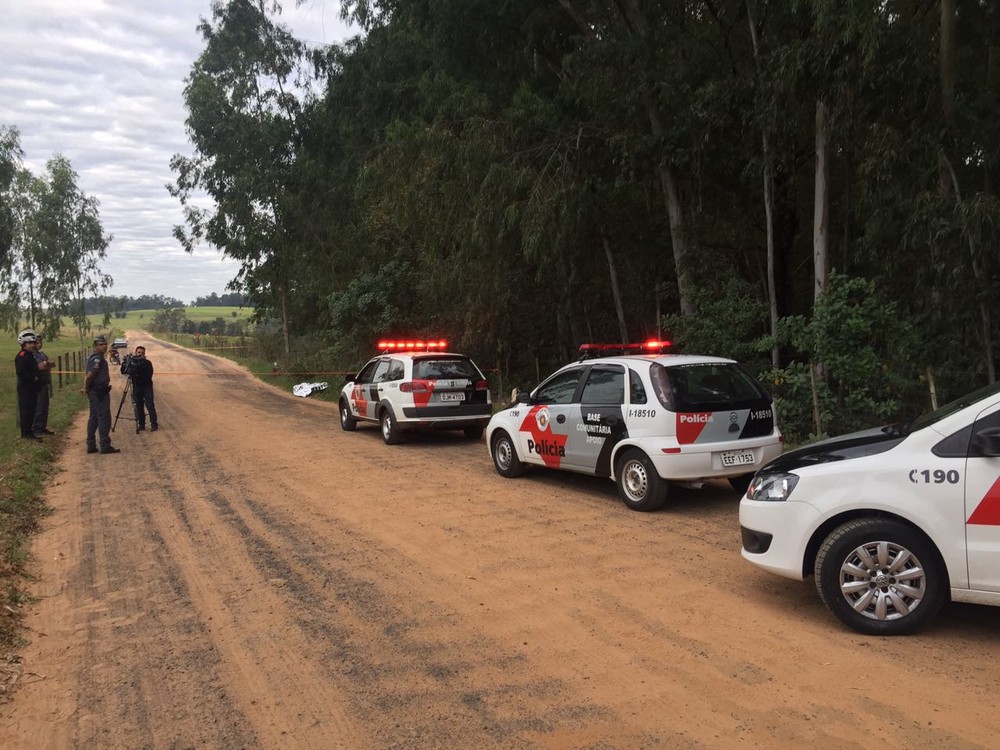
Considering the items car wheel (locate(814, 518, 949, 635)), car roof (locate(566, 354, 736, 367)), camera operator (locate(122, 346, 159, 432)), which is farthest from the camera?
camera operator (locate(122, 346, 159, 432))

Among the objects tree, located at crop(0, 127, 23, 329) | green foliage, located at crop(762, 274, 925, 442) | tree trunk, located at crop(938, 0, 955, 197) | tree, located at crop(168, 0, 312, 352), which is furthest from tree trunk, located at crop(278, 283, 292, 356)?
tree trunk, located at crop(938, 0, 955, 197)

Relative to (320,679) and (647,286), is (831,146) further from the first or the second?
(320,679)

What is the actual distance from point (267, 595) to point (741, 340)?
1004 centimetres

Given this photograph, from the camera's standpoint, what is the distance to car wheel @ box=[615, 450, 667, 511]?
7.29 meters

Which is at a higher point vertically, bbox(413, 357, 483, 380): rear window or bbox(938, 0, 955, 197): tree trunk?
bbox(938, 0, 955, 197): tree trunk

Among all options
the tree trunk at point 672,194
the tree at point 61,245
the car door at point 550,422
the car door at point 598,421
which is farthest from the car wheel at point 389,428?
the tree at point 61,245

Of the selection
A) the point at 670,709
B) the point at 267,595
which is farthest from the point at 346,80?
the point at 670,709

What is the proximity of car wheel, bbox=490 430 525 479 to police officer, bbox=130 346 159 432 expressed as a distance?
801 centimetres

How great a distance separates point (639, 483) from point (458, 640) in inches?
136

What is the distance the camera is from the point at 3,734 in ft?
11.9

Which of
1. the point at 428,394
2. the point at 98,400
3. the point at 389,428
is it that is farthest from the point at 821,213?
the point at 98,400

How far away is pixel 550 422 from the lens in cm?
869

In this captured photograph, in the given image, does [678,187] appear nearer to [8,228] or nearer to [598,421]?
[598,421]

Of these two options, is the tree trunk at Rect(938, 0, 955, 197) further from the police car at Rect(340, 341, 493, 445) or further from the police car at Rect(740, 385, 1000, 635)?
the police car at Rect(340, 341, 493, 445)
